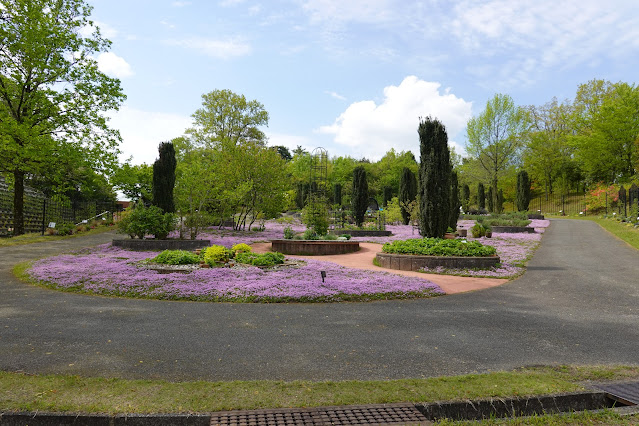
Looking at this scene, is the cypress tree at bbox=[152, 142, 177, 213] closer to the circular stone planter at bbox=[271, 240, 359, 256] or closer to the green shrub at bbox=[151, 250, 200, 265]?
the circular stone planter at bbox=[271, 240, 359, 256]

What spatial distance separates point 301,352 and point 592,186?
2091 inches

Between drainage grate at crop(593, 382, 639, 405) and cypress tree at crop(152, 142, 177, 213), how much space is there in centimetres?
1837

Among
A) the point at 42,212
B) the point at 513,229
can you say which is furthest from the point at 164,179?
the point at 513,229

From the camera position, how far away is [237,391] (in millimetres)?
3318

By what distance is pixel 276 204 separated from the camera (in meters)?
25.3

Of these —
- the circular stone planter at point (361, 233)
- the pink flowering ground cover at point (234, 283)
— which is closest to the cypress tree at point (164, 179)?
the pink flowering ground cover at point (234, 283)

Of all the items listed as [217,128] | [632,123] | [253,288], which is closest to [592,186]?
[632,123]

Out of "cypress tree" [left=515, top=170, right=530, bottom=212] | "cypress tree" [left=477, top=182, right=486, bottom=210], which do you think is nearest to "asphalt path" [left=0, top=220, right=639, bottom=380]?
"cypress tree" [left=515, top=170, right=530, bottom=212]

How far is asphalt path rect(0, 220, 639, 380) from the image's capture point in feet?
13.2

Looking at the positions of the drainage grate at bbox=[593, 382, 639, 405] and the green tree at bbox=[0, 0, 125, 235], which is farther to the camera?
the green tree at bbox=[0, 0, 125, 235]

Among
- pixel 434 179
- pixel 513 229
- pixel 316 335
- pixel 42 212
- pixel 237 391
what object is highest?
pixel 434 179

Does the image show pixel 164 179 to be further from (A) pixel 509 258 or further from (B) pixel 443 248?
(A) pixel 509 258

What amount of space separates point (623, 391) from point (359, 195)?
23583 millimetres

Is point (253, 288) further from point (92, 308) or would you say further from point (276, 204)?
point (276, 204)
